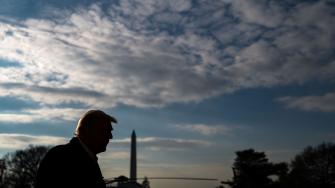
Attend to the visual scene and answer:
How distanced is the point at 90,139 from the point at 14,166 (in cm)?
6734

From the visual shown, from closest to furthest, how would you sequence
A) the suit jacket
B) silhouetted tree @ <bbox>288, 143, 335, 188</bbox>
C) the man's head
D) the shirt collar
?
1. the suit jacket
2. the shirt collar
3. the man's head
4. silhouetted tree @ <bbox>288, 143, 335, 188</bbox>

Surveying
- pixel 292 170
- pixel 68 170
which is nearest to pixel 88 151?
pixel 68 170

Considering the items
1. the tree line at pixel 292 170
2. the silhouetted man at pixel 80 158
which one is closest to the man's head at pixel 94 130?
the silhouetted man at pixel 80 158

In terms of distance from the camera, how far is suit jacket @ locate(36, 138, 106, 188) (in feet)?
12.6

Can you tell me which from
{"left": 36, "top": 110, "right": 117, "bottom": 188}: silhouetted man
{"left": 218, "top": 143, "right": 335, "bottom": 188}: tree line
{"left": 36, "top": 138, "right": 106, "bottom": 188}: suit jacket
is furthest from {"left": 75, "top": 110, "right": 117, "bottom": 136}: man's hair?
{"left": 218, "top": 143, "right": 335, "bottom": 188}: tree line

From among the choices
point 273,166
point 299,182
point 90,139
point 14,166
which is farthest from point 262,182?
point 90,139

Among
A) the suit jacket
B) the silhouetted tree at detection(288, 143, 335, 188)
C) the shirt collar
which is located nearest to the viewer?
the suit jacket

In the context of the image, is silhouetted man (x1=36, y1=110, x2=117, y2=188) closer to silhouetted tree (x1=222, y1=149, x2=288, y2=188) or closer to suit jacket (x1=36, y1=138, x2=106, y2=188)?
suit jacket (x1=36, y1=138, x2=106, y2=188)

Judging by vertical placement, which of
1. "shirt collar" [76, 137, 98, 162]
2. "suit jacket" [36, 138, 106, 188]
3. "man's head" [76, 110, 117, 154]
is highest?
"man's head" [76, 110, 117, 154]

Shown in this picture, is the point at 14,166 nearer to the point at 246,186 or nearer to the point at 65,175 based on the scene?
the point at 246,186

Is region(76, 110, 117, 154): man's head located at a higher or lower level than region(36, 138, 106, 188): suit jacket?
higher

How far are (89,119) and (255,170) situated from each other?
227ft

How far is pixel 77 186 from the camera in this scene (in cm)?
385

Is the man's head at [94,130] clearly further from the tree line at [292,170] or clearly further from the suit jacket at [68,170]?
the tree line at [292,170]
